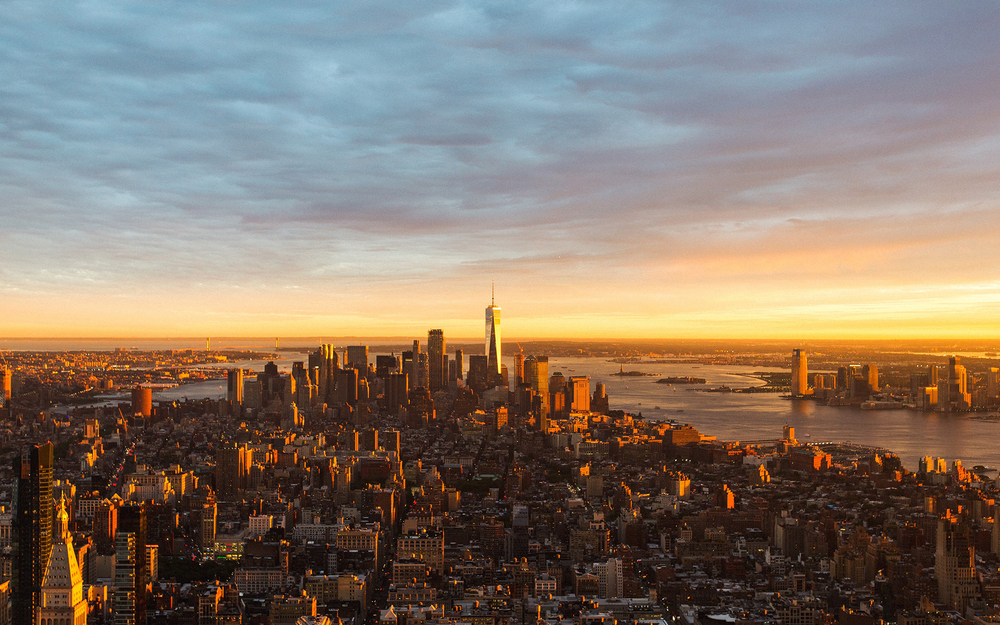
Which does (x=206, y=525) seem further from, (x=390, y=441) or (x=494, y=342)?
(x=494, y=342)

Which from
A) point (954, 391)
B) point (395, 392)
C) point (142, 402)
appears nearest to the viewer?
point (142, 402)

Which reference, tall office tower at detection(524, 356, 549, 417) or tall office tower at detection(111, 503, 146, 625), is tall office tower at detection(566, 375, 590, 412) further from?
tall office tower at detection(111, 503, 146, 625)

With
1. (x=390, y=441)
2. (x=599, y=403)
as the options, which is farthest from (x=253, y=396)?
(x=599, y=403)

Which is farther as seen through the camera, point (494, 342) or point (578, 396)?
point (494, 342)

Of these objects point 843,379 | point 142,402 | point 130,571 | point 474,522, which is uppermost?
point 843,379

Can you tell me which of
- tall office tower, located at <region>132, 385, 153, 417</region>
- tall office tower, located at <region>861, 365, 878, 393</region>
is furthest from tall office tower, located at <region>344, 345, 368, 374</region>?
tall office tower, located at <region>861, 365, 878, 393</region>
